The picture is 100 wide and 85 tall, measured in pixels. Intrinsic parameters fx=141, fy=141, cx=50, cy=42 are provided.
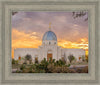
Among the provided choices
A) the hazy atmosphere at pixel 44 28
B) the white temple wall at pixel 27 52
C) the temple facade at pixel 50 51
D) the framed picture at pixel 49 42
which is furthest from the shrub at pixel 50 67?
the hazy atmosphere at pixel 44 28

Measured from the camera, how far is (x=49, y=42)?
3.91 m

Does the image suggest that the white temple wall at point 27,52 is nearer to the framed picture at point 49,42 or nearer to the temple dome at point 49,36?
the framed picture at point 49,42

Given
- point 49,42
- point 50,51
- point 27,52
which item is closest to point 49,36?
point 49,42

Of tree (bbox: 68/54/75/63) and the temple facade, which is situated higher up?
the temple facade

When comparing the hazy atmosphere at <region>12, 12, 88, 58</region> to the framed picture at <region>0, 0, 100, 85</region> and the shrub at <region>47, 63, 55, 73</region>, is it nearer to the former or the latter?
the framed picture at <region>0, 0, 100, 85</region>

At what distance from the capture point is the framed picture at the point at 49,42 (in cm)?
358

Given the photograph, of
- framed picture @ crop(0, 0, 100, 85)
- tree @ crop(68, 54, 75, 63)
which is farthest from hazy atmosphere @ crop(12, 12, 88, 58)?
tree @ crop(68, 54, 75, 63)

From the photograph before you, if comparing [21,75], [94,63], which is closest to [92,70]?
[94,63]

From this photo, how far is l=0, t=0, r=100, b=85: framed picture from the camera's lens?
3.58 metres

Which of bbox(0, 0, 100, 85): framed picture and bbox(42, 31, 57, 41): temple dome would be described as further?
bbox(42, 31, 57, 41): temple dome

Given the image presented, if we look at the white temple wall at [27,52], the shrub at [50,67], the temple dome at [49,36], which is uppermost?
the temple dome at [49,36]

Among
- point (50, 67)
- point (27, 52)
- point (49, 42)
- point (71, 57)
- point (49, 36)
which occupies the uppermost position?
point (49, 36)

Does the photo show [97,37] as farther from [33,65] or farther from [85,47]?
[33,65]

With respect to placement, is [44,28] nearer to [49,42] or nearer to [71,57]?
[49,42]
